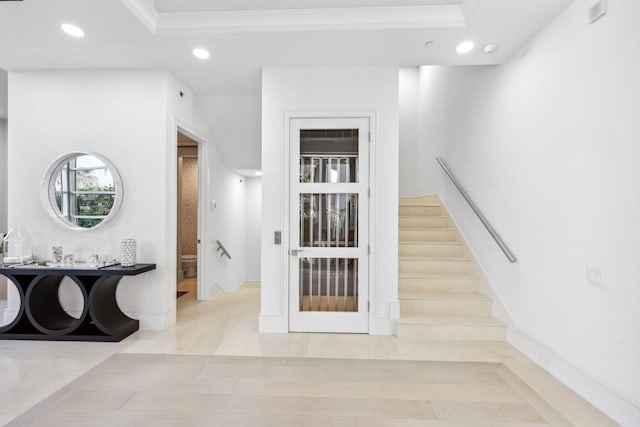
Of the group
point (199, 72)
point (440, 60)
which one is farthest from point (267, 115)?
point (440, 60)

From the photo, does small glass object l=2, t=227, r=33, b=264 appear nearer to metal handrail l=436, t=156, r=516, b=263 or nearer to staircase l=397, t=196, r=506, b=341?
staircase l=397, t=196, r=506, b=341

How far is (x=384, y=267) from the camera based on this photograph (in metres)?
3.59

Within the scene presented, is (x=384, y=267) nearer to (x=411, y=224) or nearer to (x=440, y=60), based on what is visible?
(x=411, y=224)

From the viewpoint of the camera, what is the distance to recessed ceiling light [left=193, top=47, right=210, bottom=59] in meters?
3.29

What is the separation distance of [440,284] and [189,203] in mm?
4928

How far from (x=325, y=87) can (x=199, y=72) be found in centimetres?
145

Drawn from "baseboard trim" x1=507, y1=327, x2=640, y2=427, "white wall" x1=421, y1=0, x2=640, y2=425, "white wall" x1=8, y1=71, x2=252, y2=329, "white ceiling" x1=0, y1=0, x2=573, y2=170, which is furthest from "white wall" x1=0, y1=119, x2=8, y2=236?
"baseboard trim" x1=507, y1=327, x2=640, y2=427

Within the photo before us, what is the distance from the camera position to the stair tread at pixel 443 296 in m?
3.73

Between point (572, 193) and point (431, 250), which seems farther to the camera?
point (431, 250)

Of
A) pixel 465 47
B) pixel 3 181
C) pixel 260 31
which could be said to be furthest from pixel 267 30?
pixel 3 181

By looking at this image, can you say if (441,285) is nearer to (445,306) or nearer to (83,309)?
(445,306)

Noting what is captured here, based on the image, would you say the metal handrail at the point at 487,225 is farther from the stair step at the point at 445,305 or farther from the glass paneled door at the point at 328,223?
the glass paneled door at the point at 328,223

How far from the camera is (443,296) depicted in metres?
3.82

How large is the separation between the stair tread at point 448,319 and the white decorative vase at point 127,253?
2.83 meters
